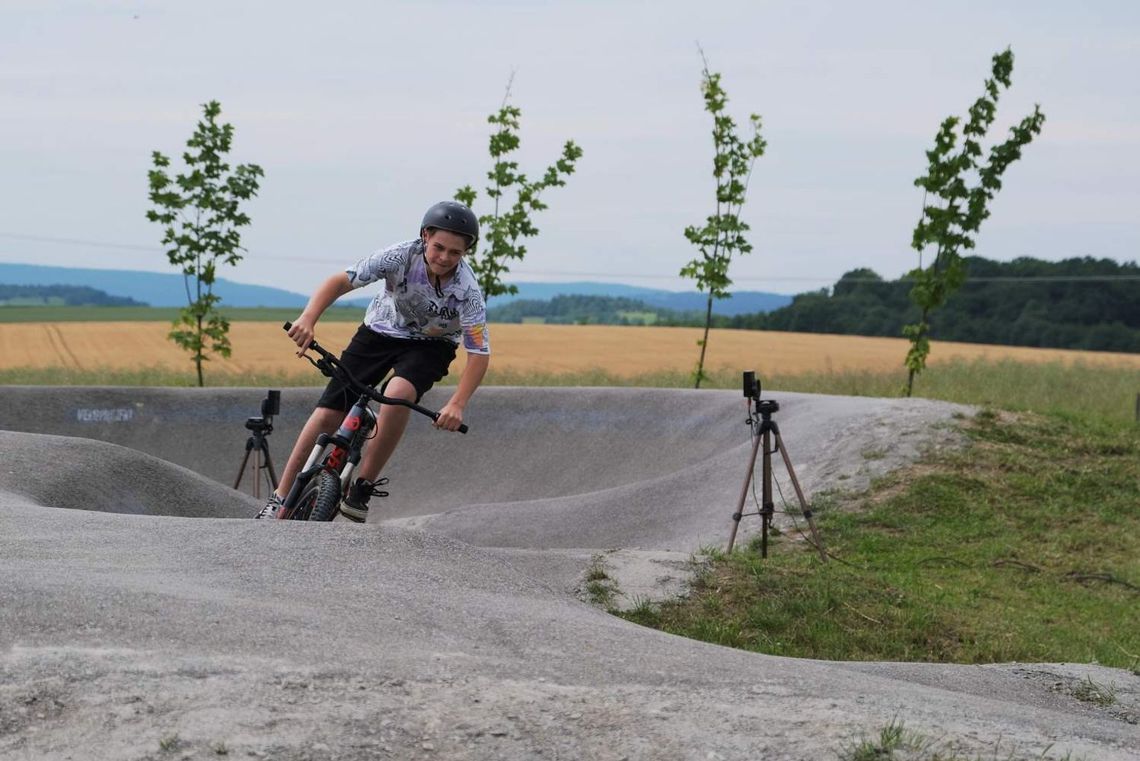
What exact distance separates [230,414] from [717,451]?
6268 mm

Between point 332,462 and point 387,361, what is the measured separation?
0.87 m

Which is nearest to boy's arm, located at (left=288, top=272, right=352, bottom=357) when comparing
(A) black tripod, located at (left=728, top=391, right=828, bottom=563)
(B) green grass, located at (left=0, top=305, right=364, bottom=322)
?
(A) black tripod, located at (left=728, top=391, right=828, bottom=563)

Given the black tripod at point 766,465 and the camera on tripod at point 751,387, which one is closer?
the black tripod at point 766,465

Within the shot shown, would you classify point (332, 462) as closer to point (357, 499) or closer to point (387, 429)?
point (357, 499)

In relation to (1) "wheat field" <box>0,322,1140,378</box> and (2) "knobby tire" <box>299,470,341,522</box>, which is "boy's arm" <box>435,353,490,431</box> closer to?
(2) "knobby tire" <box>299,470,341,522</box>

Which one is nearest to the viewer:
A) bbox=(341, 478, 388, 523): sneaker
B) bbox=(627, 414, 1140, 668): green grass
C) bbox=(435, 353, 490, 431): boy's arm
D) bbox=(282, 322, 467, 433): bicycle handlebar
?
bbox=(435, 353, 490, 431): boy's arm

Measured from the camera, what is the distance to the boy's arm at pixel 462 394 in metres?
7.30

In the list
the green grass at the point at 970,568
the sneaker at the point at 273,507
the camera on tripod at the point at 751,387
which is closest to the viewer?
the sneaker at the point at 273,507

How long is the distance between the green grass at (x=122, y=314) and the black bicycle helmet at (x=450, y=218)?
50835 millimetres

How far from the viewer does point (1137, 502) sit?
14875 millimetres

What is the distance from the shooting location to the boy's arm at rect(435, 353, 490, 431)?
730 centimetres

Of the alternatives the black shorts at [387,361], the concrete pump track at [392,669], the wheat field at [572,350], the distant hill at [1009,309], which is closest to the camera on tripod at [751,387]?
the concrete pump track at [392,669]

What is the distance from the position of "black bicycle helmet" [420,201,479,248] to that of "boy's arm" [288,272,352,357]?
0.64 m

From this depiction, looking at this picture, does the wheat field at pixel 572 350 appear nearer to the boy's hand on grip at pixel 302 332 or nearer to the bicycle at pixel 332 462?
the bicycle at pixel 332 462
